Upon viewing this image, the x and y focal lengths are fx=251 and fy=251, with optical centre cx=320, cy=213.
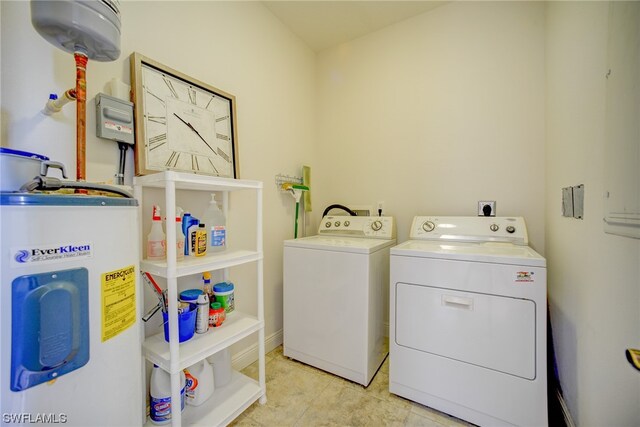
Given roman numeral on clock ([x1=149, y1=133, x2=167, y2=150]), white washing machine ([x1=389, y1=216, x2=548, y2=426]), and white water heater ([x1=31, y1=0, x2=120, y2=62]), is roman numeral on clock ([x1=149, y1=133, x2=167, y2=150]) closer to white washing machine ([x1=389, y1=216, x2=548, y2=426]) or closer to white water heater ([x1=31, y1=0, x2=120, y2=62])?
white water heater ([x1=31, y1=0, x2=120, y2=62])

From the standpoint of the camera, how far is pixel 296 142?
2.29 meters

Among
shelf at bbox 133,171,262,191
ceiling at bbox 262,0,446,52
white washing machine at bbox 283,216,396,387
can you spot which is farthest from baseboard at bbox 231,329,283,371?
ceiling at bbox 262,0,446,52

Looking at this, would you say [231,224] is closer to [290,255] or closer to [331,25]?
[290,255]

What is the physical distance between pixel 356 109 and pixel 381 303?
5.63 feet

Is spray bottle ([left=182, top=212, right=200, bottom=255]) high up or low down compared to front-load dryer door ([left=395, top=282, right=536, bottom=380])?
up

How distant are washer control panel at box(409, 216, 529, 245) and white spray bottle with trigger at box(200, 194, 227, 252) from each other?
1.32 meters

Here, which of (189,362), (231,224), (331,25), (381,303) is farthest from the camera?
(331,25)

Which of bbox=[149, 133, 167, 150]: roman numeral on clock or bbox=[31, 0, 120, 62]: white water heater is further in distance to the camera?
bbox=[149, 133, 167, 150]: roman numeral on clock

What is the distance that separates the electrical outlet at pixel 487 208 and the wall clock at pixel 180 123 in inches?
67.8

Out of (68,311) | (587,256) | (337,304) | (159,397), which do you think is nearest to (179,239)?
(68,311)

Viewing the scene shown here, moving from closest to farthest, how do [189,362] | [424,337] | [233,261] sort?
1. [189,362]
2. [233,261]
3. [424,337]

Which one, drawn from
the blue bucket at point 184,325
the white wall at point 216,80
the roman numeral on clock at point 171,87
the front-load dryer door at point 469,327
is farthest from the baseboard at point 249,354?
the roman numeral on clock at point 171,87

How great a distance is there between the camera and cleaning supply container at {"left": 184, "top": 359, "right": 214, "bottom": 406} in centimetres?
125

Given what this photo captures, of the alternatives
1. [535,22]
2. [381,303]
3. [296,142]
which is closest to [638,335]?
[381,303]
